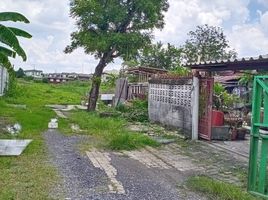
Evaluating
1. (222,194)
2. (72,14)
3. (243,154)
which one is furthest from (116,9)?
(222,194)

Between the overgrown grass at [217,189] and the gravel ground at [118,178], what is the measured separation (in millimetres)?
236

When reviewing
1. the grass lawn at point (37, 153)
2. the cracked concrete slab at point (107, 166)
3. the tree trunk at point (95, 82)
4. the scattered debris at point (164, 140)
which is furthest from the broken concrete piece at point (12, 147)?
the tree trunk at point (95, 82)

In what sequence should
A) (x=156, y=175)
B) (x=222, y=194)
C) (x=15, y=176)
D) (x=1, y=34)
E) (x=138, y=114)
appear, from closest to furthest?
1. (x=222, y=194)
2. (x=15, y=176)
3. (x=156, y=175)
4. (x=1, y=34)
5. (x=138, y=114)

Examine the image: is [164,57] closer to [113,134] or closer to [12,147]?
[113,134]

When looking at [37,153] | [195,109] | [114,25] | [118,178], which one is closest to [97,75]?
[114,25]

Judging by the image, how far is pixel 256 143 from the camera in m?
6.27

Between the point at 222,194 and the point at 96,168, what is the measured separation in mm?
2687

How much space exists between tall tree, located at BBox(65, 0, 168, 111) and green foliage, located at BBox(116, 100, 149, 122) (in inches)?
81.2

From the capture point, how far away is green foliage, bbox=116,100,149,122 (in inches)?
680

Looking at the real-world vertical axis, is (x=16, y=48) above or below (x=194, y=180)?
above

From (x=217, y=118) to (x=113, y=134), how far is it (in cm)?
342

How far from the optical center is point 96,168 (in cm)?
762

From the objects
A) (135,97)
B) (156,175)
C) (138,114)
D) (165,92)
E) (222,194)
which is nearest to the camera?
(222,194)

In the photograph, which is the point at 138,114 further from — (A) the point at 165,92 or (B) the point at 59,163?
(B) the point at 59,163
